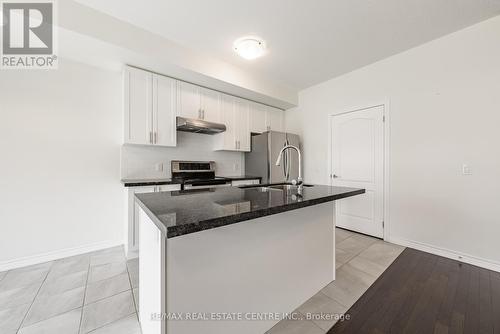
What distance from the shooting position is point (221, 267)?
108 centimetres

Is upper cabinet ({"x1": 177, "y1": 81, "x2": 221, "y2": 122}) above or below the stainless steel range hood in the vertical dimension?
above

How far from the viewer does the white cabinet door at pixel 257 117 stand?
3832 mm

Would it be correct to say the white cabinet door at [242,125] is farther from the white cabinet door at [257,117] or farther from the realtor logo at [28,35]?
the realtor logo at [28,35]

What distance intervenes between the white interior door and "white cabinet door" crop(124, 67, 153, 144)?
3.05 metres

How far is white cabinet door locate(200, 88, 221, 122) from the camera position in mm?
3168

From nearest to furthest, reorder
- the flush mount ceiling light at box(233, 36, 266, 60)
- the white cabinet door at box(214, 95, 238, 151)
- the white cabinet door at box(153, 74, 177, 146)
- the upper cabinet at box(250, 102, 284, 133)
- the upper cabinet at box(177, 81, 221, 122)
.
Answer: the flush mount ceiling light at box(233, 36, 266, 60) < the white cabinet door at box(153, 74, 177, 146) < the upper cabinet at box(177, 81, 221, 122) < the white cabinet door at box(214, 95, 238, 151) < the upper cabinet at box(250, 102, 284, 133)

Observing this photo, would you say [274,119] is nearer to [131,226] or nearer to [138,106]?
[138,106]

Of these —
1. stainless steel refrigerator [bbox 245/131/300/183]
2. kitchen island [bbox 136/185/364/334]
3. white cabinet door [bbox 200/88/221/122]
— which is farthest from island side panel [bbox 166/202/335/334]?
white cabinet door [bbox 200/88/221/122]

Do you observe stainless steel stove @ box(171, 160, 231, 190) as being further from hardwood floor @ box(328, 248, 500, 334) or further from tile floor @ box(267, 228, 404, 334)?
hardwood floor @ box(328, 248, 500, 334)

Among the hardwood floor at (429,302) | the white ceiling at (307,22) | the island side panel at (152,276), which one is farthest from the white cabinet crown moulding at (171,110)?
the hardwood floor at (429,302)

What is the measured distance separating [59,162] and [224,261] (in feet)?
8.63

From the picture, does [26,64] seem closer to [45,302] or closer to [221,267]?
[45,302]

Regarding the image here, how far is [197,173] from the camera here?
10.8 feet

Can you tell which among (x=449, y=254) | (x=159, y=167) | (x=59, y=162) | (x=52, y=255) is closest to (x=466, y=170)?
(x=449, y=254)
